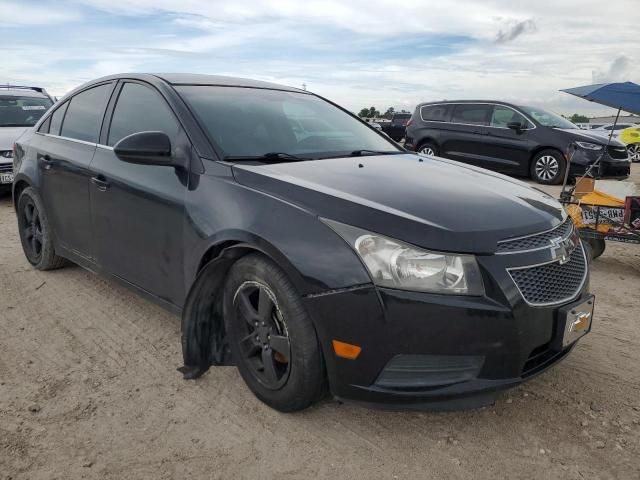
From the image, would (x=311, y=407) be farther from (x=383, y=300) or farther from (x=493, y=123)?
(x=493, y=123)

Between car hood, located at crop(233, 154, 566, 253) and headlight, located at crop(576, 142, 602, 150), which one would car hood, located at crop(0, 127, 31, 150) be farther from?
headlight, located at crop(576, 142, 602, 150)

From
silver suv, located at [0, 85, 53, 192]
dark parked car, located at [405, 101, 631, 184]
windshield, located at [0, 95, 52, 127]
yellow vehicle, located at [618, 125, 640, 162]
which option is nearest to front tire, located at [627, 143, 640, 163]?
yellow vehicle, located at [618, 125, 640, 162]

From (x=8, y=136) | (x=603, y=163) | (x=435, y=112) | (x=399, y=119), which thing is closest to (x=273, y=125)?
(x=8, y=136)

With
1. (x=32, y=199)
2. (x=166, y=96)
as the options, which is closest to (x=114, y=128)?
(x=166, y=96)

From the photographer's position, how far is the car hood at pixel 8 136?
8430 mm

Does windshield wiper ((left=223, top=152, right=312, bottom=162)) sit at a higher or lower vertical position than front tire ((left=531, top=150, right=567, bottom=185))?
higher

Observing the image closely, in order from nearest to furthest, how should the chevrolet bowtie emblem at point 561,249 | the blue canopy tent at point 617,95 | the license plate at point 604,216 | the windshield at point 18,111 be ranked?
the chevrolet bowtie emblem at point 561,249 < the license plate at point 604,216 < the blue canopy tent at point 617,95 < the windshield at point 18,111

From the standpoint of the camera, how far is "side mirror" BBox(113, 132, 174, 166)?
290 cm

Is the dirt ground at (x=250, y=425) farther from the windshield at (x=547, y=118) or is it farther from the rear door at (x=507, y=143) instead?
the windshield at (x=547, y=118)

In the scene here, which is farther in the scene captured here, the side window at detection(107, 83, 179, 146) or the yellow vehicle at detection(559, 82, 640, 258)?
the yellow vehicle at detection(559, 82, 640, 258)

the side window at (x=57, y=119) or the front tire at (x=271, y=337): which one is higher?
the side window at (x=57, y=119)

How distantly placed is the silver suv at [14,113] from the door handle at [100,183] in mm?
5513

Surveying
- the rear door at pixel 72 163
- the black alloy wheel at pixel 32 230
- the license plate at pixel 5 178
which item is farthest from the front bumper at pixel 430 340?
the license plate at pixel 5 178

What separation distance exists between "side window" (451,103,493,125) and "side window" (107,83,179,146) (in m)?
9.92
